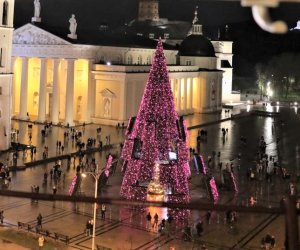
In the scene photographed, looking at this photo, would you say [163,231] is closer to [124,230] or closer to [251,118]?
[124,230]

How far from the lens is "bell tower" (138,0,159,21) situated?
320ft

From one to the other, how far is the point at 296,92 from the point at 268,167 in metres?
53.8

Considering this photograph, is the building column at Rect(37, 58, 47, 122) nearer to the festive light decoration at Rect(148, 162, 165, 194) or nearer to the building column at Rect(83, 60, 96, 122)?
the building column at Rect(83, 60, 96, 122)

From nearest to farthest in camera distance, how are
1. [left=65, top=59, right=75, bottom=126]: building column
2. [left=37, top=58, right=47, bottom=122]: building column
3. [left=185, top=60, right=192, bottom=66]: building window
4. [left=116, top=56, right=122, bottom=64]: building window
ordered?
[left=65, top=59, right=75, bottom=126]: building column → [left=37, top=58, right=47, bottom=122]: building column → [left=116, top=56, right=122, bottom=64]: building window → [left=185, top=60, right=192, bottom=66]: building window

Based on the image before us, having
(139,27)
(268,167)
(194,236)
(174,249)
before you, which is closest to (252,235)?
(194,236)

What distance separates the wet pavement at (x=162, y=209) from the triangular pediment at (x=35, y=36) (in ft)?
29.3

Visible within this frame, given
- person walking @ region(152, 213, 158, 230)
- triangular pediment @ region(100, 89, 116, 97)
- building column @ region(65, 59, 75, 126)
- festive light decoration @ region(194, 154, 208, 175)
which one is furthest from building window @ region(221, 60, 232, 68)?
person walking @ region(152, 213, 158, 230)

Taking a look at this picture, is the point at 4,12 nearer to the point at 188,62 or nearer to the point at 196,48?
the point at 188,62

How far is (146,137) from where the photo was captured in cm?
Result: 2111

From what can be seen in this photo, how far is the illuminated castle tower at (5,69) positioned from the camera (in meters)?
33.8

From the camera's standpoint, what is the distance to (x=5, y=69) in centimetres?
3406

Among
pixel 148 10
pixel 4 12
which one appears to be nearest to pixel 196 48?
pixel 4 12

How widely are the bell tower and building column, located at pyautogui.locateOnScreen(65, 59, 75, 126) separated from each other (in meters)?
51.8

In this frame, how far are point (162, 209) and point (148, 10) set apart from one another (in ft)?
262
